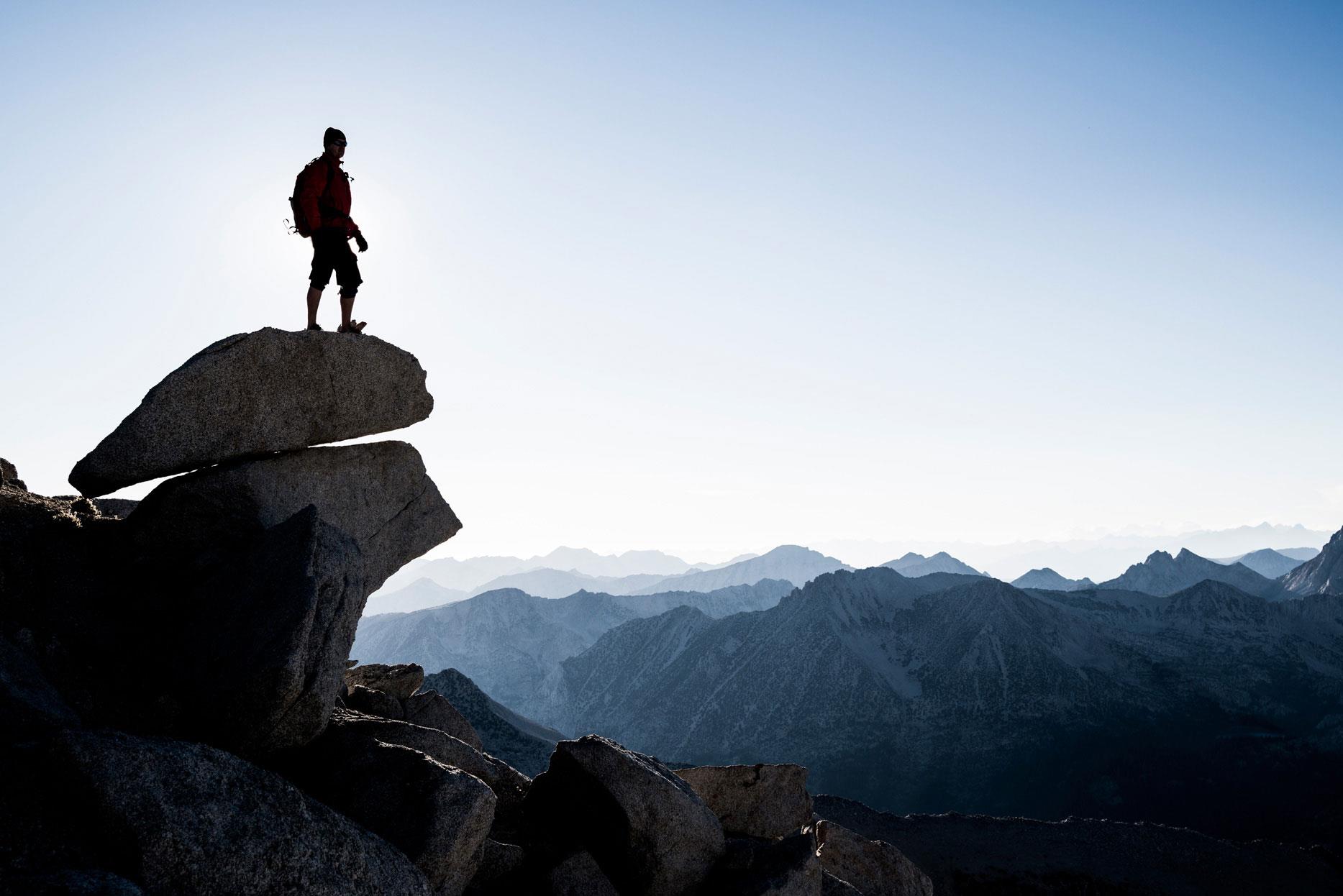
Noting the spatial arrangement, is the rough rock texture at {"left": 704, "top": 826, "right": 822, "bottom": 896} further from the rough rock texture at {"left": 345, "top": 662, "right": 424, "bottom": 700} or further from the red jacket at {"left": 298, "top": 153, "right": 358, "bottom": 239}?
the red jacket at {"left": 298, "top": 153, "right": 358, "bottom": 239}

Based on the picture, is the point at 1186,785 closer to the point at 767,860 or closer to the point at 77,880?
the point at 767,860

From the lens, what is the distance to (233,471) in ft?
49.6

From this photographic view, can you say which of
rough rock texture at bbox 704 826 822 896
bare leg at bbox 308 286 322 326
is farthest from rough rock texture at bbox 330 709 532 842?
bare leg at bbox 308 286 322 326

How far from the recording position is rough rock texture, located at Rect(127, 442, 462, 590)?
574 inches

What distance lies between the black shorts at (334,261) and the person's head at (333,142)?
156 cm

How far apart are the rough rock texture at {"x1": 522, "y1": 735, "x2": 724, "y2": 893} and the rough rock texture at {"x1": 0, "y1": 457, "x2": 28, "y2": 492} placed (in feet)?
44.3

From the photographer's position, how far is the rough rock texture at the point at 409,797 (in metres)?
10.8

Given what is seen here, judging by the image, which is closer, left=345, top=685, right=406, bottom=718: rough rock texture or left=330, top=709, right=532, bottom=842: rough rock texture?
left=330, top=709, right=532, bottom=842: rough rock texture

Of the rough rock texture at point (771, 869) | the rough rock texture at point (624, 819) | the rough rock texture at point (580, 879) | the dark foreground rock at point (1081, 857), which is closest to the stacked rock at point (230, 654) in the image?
the rough rock texture at point (624, 819)

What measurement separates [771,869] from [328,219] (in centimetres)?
1580

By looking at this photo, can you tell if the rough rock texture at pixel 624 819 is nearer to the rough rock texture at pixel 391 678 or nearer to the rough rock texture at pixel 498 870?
the rough rock texture at pixel 498 870

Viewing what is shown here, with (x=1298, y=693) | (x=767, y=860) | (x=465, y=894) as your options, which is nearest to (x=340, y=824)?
(x=465, y=894)

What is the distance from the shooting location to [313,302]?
16.9 meters

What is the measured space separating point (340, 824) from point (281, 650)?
248 centimetres
